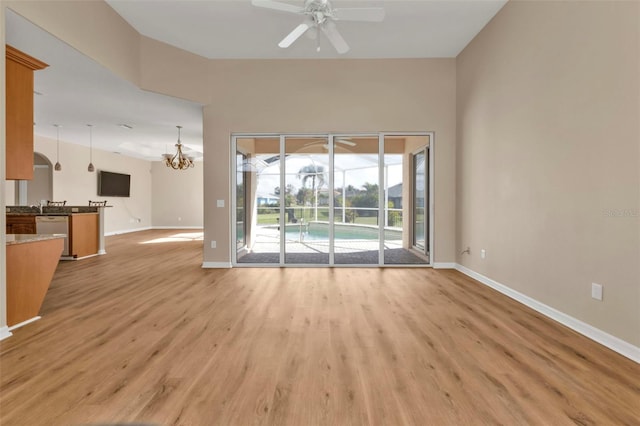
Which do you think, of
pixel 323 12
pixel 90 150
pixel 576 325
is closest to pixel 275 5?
pixel 323 12

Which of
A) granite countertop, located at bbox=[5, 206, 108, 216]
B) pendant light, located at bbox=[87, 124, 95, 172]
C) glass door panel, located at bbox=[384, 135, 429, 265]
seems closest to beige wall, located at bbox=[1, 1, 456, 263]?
glass door panel, located at bbox=[384, 135, 429, 265]

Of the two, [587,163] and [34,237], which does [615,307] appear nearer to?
Result: [587,163]

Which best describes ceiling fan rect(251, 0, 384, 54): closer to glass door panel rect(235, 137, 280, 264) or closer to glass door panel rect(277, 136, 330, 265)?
glass door panel rect(277, 136, 330, 265)

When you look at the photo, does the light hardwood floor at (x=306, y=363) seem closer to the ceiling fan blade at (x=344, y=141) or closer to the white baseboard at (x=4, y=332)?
the white baseboard at (x=4, y=332)

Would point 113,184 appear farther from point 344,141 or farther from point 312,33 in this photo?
point 312,33

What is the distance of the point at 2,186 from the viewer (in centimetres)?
261

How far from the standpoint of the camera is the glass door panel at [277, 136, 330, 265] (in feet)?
18.1

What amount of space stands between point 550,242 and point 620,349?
105 cm

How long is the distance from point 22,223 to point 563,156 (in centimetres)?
863

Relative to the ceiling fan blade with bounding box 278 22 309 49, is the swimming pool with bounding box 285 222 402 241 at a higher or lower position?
lower

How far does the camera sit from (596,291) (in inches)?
102

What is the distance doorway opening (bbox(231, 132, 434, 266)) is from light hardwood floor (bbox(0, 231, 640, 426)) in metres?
1.72

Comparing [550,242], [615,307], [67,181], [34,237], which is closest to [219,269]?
[34,237]

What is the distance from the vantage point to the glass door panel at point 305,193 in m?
5.52
